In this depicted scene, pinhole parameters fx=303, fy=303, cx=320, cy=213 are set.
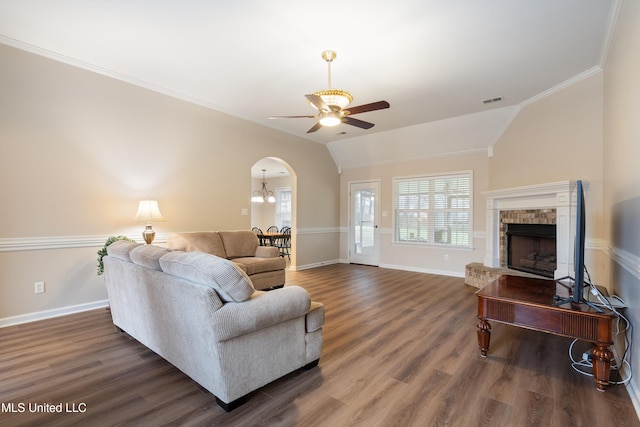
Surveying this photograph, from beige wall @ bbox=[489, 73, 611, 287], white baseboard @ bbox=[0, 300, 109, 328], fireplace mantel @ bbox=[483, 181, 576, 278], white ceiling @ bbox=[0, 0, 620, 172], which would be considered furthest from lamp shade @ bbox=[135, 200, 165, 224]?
beige wall @ bbox=[489, 73, 611, 287]

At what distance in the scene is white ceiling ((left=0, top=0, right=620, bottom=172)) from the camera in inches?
104

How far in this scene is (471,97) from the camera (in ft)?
14.9

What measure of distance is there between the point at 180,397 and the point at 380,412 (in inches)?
50.4

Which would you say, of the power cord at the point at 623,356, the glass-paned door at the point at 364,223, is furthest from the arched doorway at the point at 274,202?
the power cord at the point at 623,356

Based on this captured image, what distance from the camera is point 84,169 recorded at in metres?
3.71

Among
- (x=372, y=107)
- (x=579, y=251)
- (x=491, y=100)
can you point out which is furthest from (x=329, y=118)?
(x=491, y=100)

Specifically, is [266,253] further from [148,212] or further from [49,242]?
[49,242]

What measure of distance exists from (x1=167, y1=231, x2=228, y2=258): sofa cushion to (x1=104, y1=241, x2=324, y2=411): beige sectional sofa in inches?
73.1

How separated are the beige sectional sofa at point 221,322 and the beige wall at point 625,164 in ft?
7.17

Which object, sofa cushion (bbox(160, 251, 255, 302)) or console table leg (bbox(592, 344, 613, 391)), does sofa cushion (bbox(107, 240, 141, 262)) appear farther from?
console table leg (bbox(592, 344, 613, 391))

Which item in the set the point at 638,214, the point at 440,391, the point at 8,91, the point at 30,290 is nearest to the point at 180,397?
→ the point at 440,391

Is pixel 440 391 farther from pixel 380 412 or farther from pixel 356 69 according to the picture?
pixel 356 69

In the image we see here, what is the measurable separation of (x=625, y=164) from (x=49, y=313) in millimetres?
5881

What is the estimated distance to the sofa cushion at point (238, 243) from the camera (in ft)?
15.9
